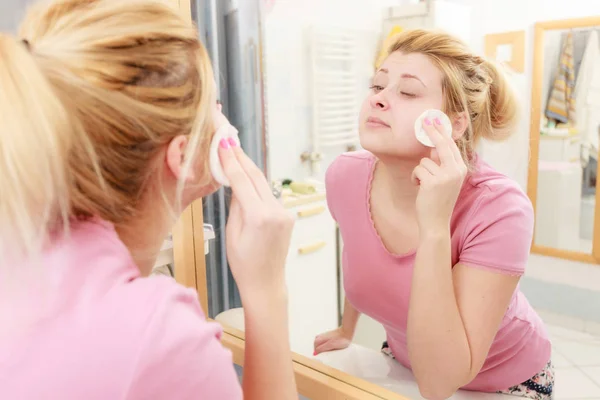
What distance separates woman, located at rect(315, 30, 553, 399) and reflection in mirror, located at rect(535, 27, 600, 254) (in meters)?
1.09

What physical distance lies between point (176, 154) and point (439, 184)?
373mm

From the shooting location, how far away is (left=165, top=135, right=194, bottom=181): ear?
20.2 inches

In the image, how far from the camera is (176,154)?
1.70ft

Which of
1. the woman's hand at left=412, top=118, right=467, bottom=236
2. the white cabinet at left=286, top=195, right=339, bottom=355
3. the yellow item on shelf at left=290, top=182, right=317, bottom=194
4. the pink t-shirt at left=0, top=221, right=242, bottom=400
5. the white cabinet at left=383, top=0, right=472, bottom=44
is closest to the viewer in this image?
the pink t-shirt at left=0, top=221, right=242, bottom=400

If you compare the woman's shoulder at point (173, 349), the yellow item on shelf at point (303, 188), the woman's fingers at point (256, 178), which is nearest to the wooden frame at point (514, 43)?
the yellow item on shelf at point (303, 188)

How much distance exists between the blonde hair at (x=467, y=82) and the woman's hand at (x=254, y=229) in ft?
1.37

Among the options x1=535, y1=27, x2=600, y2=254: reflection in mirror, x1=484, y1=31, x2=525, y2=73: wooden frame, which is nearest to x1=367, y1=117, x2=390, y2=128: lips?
x1=484, y1=31, x2=525, y2=73: wooden frame

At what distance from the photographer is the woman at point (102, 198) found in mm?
402

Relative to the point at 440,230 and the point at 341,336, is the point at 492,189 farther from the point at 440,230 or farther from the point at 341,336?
the point at 341,336

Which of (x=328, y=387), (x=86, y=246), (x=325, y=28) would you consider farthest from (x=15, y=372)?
(x=325, y=28)

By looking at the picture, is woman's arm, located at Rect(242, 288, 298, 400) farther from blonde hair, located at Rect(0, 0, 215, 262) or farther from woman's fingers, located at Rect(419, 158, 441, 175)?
woman's fingers, located at Rect(419, 158, 441, 175)

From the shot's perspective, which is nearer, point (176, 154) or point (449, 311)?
point (176, 154)

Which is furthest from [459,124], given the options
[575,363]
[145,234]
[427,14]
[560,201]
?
[560,201]

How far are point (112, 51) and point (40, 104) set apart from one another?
8cm
